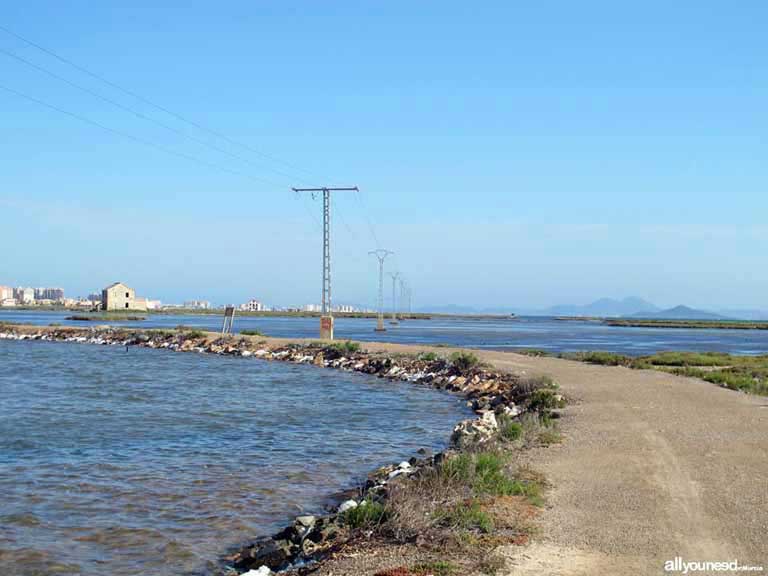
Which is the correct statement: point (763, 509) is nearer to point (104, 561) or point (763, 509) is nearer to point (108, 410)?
point (104, 561)

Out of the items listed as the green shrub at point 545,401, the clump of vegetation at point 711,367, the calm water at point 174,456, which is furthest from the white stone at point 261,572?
the clump of vegetation at point 711,367

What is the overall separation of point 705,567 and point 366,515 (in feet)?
12.5

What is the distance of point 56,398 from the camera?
2628 centimetres

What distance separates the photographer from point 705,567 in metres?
7.61

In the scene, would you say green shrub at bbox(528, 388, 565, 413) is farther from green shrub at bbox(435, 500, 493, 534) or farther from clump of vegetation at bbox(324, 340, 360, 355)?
clump of vegetation at bbox(324, 340, 360, 355)

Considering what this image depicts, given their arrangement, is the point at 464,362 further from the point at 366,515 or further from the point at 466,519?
the point at 466,519

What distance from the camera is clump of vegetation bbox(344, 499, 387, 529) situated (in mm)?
9570

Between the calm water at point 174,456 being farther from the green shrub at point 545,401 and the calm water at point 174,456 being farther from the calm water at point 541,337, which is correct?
the calm water at point 541,337

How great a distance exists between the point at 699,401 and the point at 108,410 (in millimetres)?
16102

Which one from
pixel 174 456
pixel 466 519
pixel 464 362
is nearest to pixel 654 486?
pixel 466 519

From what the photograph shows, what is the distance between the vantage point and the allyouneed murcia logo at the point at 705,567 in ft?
24.7

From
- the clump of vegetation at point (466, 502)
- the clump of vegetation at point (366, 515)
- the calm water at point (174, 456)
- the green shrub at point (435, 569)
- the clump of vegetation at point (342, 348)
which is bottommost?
the calm water at point (174, 456)

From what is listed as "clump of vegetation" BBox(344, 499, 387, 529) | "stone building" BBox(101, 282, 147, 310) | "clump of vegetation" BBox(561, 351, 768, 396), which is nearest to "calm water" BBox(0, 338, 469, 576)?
"clump of vegetation" BBox(344, 499, 387, 529)

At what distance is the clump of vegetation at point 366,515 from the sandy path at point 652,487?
186 centimetres
